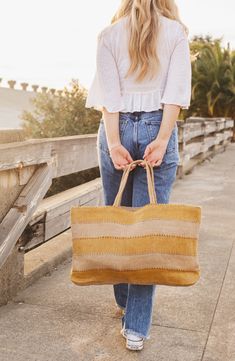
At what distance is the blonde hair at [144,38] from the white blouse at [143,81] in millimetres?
29

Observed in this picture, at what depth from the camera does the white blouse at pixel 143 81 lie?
3035mm

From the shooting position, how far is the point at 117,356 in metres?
3.18

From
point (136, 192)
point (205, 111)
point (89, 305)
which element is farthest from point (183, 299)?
point (205, 111)

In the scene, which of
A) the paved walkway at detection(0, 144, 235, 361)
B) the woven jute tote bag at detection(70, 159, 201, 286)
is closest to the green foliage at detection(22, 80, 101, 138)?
the paved walkway at detection(0, 144, 235, 361)

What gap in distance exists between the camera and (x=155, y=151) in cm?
304

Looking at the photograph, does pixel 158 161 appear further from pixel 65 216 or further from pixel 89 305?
pixel 65 216

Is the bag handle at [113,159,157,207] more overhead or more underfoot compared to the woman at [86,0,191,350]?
more underfoot

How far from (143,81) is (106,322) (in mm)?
1388

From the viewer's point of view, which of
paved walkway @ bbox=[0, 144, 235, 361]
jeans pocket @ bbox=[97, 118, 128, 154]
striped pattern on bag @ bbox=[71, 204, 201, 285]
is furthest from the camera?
paved walkway @ bbox=[0, 144, 235, 361]

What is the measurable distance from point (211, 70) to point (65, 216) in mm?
22294

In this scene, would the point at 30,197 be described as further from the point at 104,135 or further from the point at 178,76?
the point at 178,76

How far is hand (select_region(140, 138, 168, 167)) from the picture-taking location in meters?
3.04

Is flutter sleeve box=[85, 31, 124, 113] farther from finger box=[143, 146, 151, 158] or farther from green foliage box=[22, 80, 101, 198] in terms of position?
green foliage box=[22, 80, 101, 198]

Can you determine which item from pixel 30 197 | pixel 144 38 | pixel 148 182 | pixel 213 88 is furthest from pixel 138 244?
pixel 213 88
